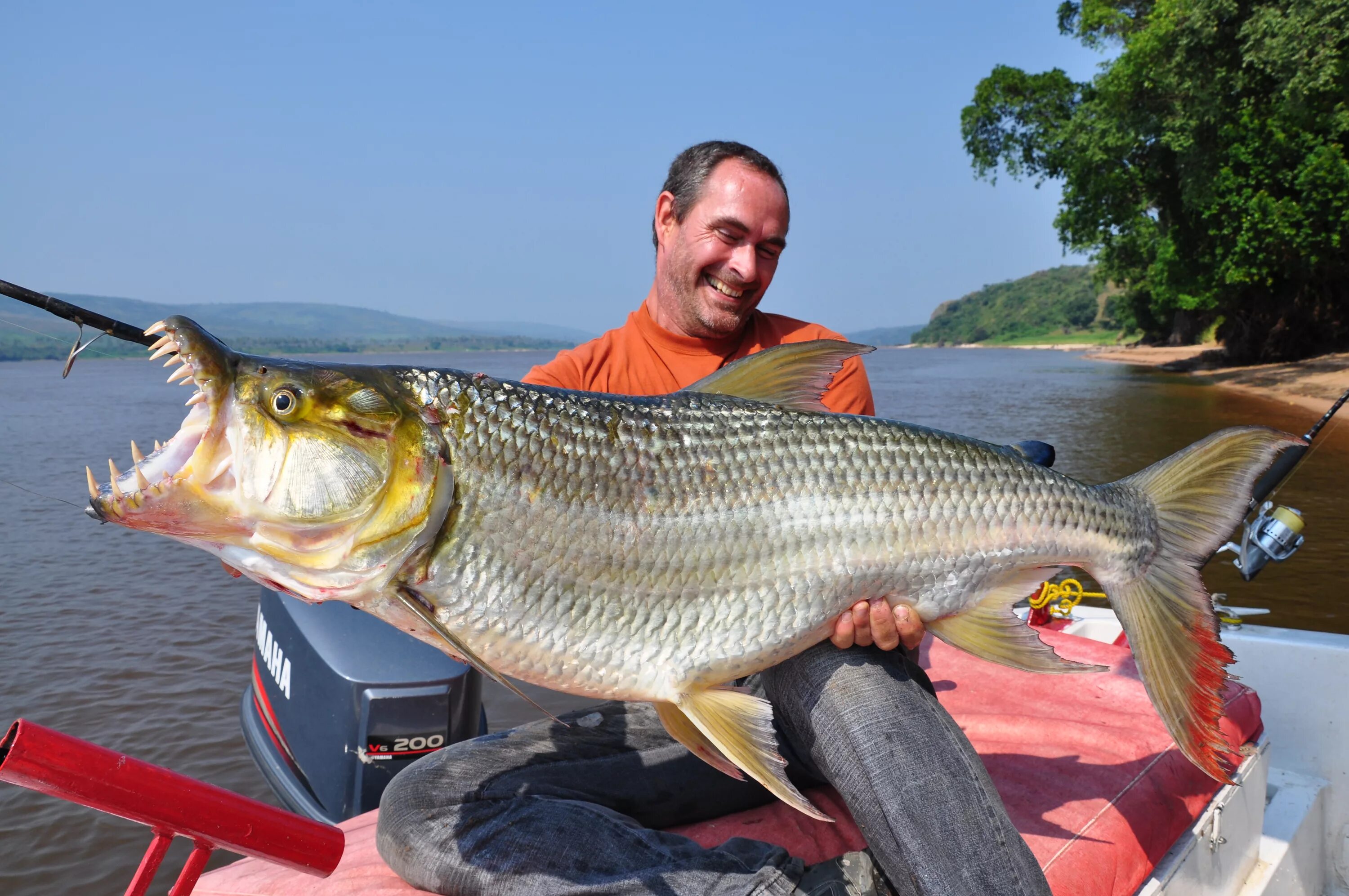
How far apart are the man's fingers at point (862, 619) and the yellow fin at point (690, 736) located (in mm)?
502

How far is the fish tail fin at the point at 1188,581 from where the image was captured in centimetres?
250

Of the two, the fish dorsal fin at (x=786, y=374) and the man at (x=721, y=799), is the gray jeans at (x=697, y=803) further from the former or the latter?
the fish dorsal fin at (x=786, y=374)

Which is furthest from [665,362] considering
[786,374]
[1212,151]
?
[1212,151]

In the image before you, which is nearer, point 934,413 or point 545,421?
point 545,421

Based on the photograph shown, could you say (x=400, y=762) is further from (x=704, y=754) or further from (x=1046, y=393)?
(x=1046, y=393)

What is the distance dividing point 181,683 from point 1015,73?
32.2m

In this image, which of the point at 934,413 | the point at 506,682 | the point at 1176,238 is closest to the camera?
the point at 506,682

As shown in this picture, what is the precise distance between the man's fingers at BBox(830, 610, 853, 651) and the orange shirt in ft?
4.21

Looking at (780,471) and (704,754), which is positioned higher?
(780,471)

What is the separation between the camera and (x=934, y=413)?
25.2 metres

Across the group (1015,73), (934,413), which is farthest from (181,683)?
(1015,73)

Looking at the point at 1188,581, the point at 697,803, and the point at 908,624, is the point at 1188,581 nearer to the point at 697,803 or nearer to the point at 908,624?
the point at 908,624

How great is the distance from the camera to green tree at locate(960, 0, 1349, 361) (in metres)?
21.5

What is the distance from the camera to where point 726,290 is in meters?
3.64
